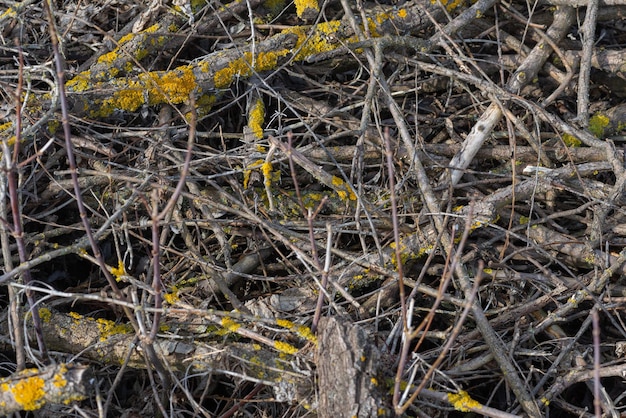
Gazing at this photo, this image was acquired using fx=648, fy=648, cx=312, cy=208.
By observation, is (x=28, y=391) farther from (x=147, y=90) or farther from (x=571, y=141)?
(x=571, y=141)

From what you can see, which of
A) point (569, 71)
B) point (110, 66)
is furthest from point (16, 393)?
point (569, 71)

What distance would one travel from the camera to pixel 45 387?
1568 millimetres

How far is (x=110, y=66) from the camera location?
246 centimetres

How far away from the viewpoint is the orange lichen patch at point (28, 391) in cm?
158

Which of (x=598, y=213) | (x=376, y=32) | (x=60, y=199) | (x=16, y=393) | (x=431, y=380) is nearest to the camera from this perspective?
(x=16, y=393)

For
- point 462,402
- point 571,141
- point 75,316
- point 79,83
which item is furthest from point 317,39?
point 462,402

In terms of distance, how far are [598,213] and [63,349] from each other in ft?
5.95

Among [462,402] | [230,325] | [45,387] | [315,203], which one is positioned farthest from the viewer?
[315,203]

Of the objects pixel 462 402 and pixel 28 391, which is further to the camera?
pixel 462 402

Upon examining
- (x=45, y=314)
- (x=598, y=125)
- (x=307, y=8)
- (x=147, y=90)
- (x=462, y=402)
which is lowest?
(x=462, y=402)

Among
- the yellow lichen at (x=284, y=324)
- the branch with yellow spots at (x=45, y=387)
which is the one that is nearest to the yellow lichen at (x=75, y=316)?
the branch with yellow spots at (x=45, y=387)

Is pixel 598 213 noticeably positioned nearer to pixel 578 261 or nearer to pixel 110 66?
pixel 578 261

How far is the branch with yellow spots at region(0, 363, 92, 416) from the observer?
155cm

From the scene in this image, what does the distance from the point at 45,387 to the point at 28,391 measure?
0.05 meters
